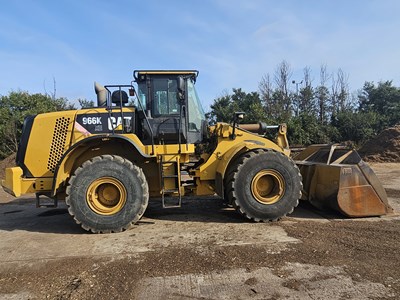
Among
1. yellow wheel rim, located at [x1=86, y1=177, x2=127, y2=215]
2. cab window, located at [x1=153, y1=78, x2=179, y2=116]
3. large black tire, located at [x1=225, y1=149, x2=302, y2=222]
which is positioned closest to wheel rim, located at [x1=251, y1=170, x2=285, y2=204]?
large black tire, located at [x1=225, y1=149, x2=302, y2=222]

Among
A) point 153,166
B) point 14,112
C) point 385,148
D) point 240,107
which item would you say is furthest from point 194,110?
point 240,107

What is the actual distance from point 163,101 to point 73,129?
1660 millimetres

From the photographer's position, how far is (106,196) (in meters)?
6.02

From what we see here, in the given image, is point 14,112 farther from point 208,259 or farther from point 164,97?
point 208,259

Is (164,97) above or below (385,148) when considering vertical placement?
above

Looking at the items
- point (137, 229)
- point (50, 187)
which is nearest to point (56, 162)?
point (50, 187)

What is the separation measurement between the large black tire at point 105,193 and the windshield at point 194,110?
1.44 m

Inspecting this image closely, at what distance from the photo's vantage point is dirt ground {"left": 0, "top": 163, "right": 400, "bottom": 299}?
3654mm

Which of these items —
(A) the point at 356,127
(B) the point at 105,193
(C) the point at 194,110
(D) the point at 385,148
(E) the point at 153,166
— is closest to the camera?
(B) the point at 105,193

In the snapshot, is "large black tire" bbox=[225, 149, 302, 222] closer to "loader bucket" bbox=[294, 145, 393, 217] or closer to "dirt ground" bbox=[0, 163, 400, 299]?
"dirt ground" bbox=[0, 163, 400, 299]

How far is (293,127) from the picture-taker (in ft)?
76.1

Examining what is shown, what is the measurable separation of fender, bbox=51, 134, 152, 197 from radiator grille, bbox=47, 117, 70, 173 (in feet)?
0.83

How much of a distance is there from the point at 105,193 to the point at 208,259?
2.39 metres

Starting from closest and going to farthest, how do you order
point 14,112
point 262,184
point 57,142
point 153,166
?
point 57,142, point 262,184, point 153,166, point 14,112
